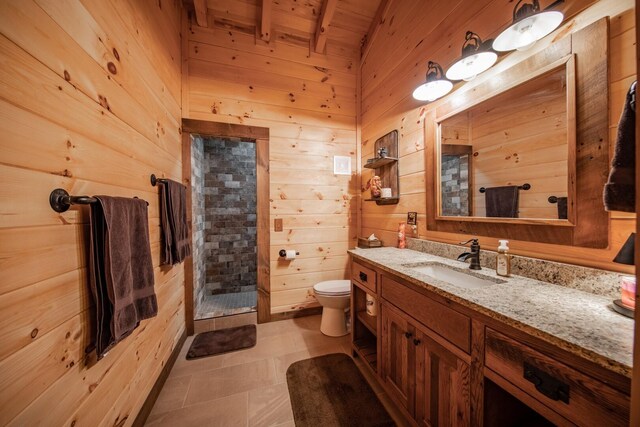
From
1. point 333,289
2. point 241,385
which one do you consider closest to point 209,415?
point 241,385

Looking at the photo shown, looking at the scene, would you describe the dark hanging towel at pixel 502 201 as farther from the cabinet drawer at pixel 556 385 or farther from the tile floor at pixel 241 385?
the tile floor at pixel 241 385

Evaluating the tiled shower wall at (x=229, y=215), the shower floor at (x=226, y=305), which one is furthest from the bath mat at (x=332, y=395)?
the tiled shower wall at (x=229, y=215)

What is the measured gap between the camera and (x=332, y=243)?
2.66 metres

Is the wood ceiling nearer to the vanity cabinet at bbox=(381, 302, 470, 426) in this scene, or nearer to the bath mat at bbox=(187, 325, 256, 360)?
the vanity cabinet at bbox=(381, 302, 470, 426)

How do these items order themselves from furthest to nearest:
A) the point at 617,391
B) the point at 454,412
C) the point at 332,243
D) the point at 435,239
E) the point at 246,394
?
1. the point at 332,243
2. the point at 435,239
3. the point at 246,394
4. the point at 454,412
5. the point at 617,391

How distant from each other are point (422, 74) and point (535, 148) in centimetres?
109

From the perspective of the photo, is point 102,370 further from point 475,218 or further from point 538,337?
point 475,218

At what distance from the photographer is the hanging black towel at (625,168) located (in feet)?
1.97

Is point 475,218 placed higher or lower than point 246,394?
higher

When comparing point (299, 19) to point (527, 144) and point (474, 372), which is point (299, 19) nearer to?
point (527, 144)

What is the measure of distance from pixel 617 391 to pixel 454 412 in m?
0.57

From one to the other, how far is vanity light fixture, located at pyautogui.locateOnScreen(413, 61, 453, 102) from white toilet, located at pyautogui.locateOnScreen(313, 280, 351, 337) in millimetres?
1744

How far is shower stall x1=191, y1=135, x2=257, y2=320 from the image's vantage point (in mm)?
3096

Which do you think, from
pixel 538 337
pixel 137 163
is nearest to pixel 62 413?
pixel 137 163
